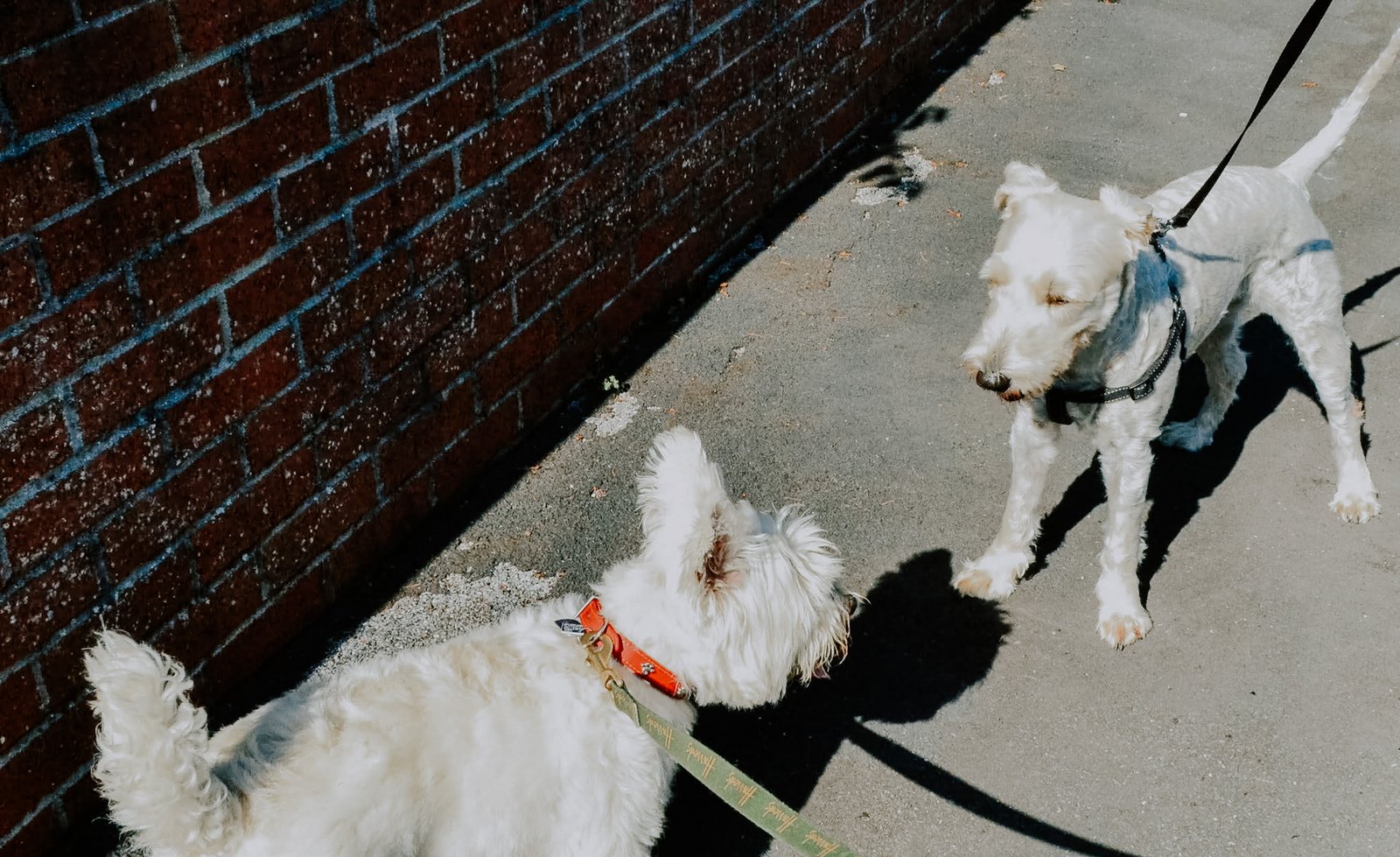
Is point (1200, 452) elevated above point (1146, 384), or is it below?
below

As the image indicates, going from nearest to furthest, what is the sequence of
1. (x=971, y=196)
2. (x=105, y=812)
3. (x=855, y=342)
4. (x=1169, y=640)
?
(x=105, y=812) → (x=1169, y=640) → (x=855, y=342) → (x=971, y=196)

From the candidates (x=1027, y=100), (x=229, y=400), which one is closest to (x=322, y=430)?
(x=229, y=400)

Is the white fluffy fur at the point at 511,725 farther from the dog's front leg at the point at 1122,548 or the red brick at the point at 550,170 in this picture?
the red brick at the point at 550,170

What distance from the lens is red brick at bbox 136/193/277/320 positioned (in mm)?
3355

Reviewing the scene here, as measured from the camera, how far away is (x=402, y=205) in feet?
13.6

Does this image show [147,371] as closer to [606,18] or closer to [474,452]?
[474,452]

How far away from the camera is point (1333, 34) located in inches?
348

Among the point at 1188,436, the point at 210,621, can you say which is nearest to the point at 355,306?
the point at 210,621

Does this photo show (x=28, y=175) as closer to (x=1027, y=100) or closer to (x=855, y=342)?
(x=855, y=342)

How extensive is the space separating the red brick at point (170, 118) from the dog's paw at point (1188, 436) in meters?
3.88

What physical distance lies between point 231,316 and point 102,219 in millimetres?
534

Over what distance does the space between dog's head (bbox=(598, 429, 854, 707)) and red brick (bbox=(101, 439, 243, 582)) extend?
1.35 m

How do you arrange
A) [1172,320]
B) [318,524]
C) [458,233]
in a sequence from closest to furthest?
1. [1172,320]
2. [318,524]
3. [458,233]

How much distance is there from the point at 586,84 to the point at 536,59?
36cm
